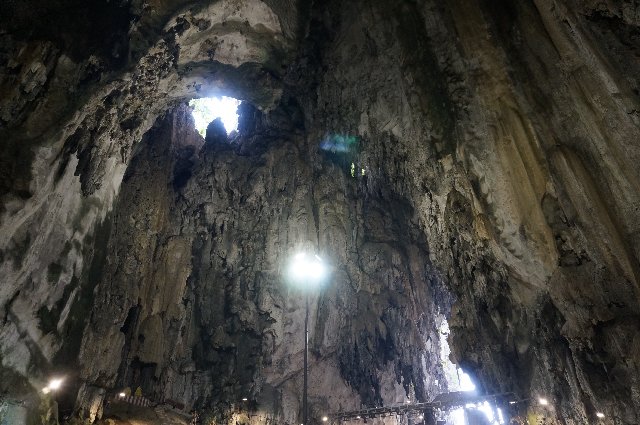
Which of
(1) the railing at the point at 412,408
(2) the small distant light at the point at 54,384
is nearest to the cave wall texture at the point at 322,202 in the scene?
(2) the small distant light at the point at 54,384

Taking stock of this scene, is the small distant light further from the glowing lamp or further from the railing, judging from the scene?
the railing

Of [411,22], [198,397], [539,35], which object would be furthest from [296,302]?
[539,35]

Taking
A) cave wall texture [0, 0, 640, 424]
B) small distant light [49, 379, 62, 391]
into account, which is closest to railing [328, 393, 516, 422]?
cave wall texture [0, 0, 640, 424]

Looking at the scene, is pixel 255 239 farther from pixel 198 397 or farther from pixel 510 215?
pixel 510 215

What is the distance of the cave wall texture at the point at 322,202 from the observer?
22.6 ft

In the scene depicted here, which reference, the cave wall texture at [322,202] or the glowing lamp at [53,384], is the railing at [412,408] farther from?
the glowing lamp at [53,384]

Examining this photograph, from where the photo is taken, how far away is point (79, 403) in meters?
10.5

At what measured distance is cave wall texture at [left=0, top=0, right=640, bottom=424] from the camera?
6902 millimetres

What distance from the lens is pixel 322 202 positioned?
19.2 metres

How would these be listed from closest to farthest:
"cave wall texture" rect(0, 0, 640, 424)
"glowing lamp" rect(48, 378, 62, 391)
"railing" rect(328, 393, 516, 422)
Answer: "cave wall texture" rect(0, 0, 640, 424) → "glowing lamp" rect(48, 378, 62, 391) → "railing" rect(328, 393, 516, 422)

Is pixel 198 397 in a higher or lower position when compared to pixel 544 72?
lower

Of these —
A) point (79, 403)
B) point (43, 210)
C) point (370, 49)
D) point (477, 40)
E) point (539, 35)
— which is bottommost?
point (79, 403)

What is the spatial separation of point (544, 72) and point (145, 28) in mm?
9772

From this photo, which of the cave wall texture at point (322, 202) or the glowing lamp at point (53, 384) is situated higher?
the cave wall texture at point (322, 202)
